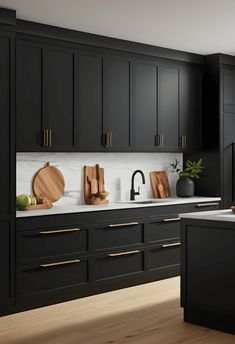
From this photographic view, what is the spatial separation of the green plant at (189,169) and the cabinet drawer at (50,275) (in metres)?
2.02

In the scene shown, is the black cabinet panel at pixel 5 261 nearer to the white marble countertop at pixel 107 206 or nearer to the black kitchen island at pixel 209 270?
the white marble countertop at pixel 107 206

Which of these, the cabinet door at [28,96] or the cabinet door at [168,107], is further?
the cabinet door at [168,107]

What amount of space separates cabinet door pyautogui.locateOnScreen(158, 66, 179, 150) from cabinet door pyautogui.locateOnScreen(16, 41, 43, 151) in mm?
1680

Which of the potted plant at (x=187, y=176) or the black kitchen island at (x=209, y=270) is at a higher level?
the potted plant at (x=187, y=176)

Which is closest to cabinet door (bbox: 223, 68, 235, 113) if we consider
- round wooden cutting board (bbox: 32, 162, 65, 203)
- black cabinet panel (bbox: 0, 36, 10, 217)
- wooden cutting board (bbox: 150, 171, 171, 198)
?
wooden cutting board (bbox: 150, 171, 171, 198)

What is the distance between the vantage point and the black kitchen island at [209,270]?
4473 mm

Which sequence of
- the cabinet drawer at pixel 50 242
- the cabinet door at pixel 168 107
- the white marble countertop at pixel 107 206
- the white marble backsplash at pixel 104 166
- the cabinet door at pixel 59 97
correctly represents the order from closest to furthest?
1. the cabinet drawer at pixel 50 242
2. the white marble countertop at pixel 107 206
3. the cabinet door at pixel 59 97
4. the white marble backsplash at pixel 104 166
5. the cabinet door at pixel 168 107

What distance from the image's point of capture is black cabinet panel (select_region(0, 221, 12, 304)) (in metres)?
4.98

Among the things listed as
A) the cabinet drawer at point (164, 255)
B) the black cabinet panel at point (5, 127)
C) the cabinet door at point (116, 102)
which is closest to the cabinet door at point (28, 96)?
the black cabinet panel at point (5, 127)

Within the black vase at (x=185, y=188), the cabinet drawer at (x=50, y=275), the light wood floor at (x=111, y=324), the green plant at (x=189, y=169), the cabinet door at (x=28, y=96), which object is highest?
the cabinet door at (x=28, y=96)

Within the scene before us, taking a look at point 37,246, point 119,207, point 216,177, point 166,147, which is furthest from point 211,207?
point 37,246

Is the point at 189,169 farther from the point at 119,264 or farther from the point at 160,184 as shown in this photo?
the point at 119,264

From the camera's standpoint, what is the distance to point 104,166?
6.57 m

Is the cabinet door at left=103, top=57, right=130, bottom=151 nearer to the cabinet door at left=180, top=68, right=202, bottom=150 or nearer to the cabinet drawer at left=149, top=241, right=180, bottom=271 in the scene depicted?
the cabinet door at left=180, top=68, right=202, bottom=150
